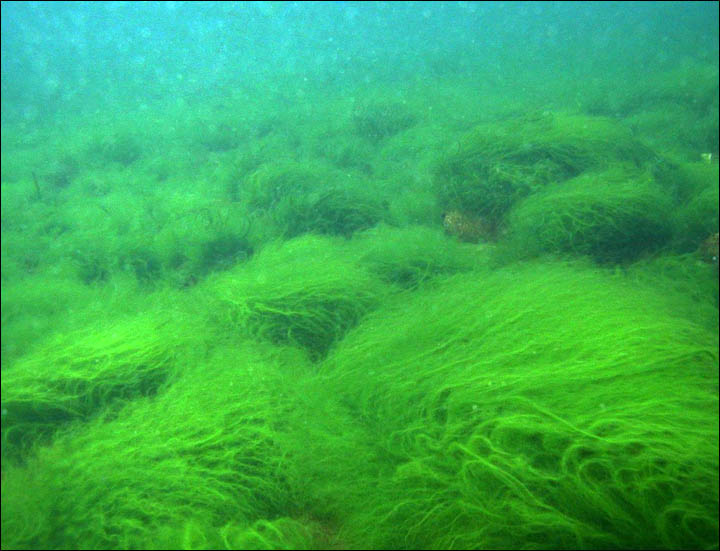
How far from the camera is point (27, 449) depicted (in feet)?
7.61

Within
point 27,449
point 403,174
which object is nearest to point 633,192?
point 403,174

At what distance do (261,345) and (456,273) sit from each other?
1684 millimetres

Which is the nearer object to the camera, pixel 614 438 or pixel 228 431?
pixel 614 438

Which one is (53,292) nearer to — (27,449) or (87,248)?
(87,248)

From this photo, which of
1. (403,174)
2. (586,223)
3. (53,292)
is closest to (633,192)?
(586,223)

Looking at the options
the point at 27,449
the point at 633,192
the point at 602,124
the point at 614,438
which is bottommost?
the point at 27,449

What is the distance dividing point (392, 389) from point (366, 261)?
1.59 m

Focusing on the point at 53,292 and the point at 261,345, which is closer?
the point at 261,345

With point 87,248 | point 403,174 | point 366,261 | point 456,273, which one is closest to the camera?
point 456,273

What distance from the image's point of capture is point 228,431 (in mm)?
2146

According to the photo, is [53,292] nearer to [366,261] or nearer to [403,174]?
[366,261]

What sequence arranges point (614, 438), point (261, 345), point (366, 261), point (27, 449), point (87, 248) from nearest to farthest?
point (614, 438)
point (27, 449)
point (261, 345)
point (366, 261)
point (87, 248)

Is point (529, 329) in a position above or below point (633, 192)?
below

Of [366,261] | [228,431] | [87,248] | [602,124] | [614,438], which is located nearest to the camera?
[614,438]
